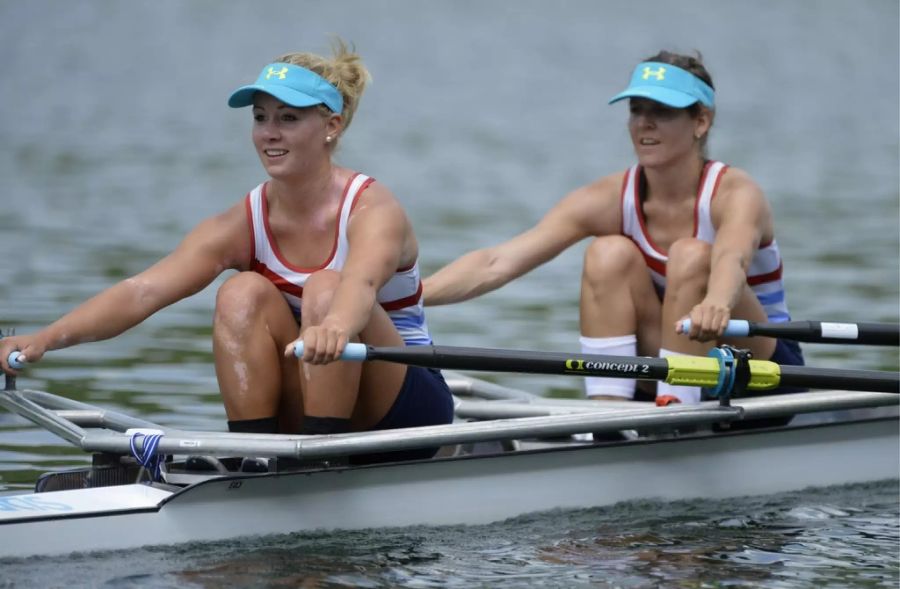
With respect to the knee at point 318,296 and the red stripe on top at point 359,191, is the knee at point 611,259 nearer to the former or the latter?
the red stripe on top at point 359,191

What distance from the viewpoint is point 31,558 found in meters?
4.93

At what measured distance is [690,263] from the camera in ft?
20.7

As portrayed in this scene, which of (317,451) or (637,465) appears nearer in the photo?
(317,451)

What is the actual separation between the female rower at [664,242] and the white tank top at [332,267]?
40.0 inches

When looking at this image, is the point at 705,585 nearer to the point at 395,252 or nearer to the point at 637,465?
the point at 637,465

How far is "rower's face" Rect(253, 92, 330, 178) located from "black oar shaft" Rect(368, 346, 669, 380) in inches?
29.8

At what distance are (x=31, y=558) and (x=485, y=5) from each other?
29.0 m

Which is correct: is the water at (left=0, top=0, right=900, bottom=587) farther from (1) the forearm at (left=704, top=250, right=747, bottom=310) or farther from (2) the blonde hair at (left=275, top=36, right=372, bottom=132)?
(2) the blonde hair at (left=275, top=36, right=372, bottom=132)

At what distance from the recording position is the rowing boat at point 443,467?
16.7 feet

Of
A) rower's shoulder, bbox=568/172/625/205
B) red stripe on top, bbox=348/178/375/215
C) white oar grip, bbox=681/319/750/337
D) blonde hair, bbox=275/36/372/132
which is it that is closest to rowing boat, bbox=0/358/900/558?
white oar grip, bbox=681/319/750/337

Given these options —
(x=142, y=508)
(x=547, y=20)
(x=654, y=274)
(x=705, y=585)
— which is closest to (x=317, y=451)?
(x=142, y=508)

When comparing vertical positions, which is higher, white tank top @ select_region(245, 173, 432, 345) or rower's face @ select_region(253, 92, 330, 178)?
rower's face @ select_region(253, 92, 330, 178)

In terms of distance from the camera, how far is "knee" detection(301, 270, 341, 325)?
17.3 feet

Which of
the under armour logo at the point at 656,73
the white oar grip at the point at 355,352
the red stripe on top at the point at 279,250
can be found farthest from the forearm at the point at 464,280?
the white oar grip at the point at 355,352
